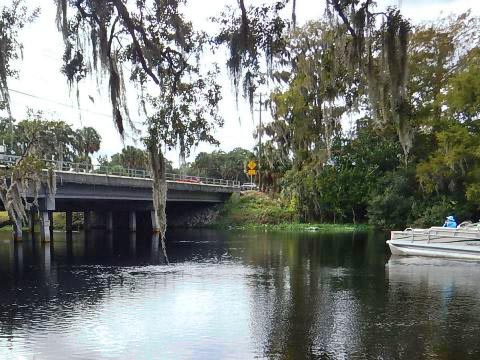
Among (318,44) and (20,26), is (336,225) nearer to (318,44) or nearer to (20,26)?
(318,44)

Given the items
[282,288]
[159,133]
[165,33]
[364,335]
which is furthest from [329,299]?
[165,33]

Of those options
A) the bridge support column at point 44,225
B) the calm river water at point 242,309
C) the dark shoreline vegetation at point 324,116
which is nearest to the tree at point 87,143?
the dark shoreline vegetation at point 324,116

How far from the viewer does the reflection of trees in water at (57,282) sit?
51.5 ft

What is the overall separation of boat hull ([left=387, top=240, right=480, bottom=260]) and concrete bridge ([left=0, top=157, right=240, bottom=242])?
1210 cm

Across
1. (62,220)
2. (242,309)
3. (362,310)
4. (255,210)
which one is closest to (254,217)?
(255,210)

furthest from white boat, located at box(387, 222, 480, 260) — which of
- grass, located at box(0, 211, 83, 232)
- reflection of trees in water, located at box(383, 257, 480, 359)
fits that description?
grass, located at box(0, 211, 83, 232)

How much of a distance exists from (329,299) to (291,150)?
19.1 meters

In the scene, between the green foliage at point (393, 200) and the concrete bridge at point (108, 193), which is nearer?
the concrete bridge at point (108, 193)

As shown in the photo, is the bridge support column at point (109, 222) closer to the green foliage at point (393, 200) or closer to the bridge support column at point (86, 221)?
the bridge support column at point (86, 221)

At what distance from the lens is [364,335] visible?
13.1 m

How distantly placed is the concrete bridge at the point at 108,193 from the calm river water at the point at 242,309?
18.4ft

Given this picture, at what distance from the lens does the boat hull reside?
27.1 meters

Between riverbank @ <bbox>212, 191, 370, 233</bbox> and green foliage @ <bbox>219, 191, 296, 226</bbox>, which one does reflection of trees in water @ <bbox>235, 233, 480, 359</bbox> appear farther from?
green foliage @ <bbox>219, 191, 296, 226</bbox>

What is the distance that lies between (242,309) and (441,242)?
15528 millimetres
